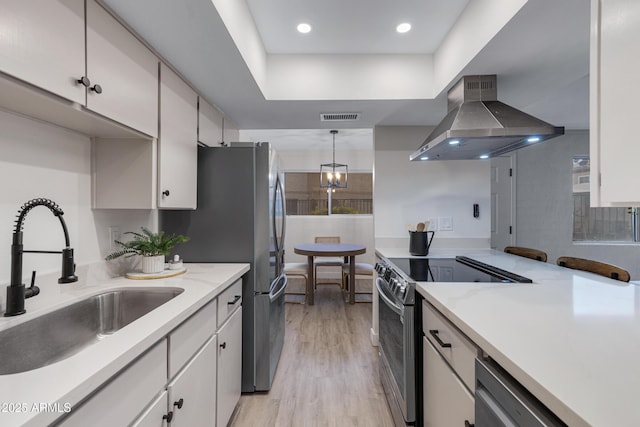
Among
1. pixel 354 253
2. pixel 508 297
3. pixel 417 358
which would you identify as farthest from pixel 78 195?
pixel 354 253

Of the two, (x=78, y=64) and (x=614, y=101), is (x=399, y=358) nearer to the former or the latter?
(x=614, y=101)

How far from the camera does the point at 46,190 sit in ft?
4.33

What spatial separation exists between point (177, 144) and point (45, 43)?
2.81ft

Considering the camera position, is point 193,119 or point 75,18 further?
point 193,119

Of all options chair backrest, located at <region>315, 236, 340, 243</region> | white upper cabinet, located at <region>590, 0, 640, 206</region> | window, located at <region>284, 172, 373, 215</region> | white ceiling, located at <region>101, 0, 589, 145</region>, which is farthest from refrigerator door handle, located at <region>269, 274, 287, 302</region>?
window, located at <region>284, 172, 373, 215</region>

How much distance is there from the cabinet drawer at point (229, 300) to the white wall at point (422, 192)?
1448 mm

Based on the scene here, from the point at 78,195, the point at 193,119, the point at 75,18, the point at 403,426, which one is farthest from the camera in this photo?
the point at 193,119

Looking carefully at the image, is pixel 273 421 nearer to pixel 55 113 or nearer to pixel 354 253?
pixel 55 113

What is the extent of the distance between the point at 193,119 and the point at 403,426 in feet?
7.24

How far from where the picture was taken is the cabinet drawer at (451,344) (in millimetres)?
1016

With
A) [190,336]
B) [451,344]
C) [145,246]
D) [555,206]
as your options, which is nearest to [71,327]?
[190,336]

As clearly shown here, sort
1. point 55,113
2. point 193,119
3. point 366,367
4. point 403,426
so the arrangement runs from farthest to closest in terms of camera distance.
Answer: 1. point 366,367
2. point 193,119
3. point 403,426
4. point 55,113

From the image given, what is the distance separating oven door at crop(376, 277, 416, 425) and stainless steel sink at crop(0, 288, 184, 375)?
3.74 feet

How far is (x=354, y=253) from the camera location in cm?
411
